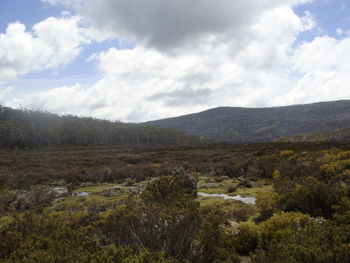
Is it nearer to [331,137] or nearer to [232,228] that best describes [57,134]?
[331,137]

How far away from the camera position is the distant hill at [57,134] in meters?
85.9

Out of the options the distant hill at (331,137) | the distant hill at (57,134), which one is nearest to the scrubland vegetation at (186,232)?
the distant hill at (331,137)

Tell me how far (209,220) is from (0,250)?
4.16 meters

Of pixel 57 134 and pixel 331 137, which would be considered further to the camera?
pixel 57 134

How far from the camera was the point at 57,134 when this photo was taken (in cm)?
9731

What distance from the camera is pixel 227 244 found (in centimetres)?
603

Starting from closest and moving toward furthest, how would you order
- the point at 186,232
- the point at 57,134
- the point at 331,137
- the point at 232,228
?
the point at 186,232, the point at 232,228, the point at 331,137, the point at 57,134

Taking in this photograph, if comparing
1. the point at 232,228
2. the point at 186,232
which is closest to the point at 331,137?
the point at 232,228

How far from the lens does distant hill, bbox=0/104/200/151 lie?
8594 cm

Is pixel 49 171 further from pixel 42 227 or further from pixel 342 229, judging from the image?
pixel 342 229

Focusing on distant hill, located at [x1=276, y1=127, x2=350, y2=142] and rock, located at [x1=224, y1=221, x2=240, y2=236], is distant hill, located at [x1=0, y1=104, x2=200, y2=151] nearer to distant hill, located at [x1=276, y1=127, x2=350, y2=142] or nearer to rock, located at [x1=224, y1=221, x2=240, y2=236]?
distant hill, located at [x1=276, y1=127, x2=350, y2=142]

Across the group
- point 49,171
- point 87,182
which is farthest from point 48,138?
point 87,182

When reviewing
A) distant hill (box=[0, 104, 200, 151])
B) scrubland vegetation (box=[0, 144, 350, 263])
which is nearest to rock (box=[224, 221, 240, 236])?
scrubland vegetation (box=[0, 144, 350, 263])

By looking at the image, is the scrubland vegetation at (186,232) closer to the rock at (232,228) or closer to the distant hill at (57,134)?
the rock at (232,228)
